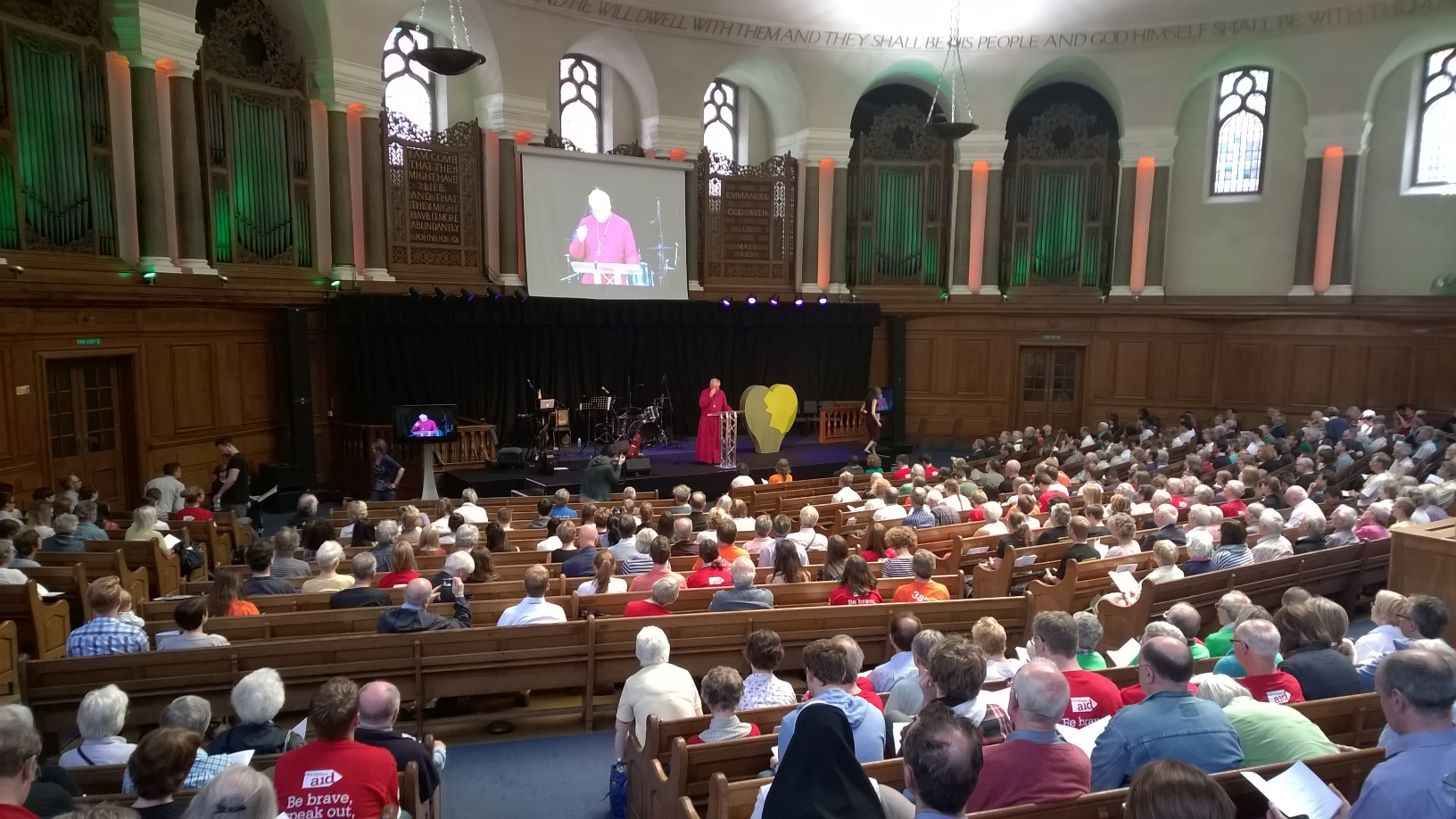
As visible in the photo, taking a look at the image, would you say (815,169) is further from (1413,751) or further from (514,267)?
(1413,751)

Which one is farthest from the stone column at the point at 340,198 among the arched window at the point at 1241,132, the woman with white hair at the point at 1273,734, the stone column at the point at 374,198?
the arched window at the point at 1241,132

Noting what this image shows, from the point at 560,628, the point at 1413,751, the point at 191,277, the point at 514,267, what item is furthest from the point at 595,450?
the point at 1413,751

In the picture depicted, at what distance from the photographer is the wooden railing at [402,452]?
39.7 feet

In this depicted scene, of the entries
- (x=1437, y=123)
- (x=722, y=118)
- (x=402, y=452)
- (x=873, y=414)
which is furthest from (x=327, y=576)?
(x=1437, y=123)

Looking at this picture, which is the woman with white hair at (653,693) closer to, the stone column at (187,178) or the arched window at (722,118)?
the stone column at (187,178)

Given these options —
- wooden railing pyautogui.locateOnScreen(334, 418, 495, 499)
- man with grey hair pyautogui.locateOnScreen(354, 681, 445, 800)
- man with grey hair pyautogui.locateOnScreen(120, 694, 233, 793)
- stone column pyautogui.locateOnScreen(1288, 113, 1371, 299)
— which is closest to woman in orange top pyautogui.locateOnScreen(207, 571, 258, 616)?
man with grey hair pyautogui.locateOnScreen(120, 694, 233, 793)

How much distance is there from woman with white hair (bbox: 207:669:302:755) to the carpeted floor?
3.93ft

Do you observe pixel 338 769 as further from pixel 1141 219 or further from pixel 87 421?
pixel 1141 219

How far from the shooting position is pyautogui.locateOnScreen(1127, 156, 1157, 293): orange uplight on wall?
1719 centimetres

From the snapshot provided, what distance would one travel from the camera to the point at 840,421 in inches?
646

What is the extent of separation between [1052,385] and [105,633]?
16497 millimetres

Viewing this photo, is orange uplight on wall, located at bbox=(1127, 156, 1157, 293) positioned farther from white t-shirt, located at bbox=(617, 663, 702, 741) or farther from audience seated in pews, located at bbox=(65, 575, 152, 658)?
audience seated in pews, located at bbox=(65, 575, 152, 658)

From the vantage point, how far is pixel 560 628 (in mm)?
4984

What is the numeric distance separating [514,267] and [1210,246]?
1295 cm
